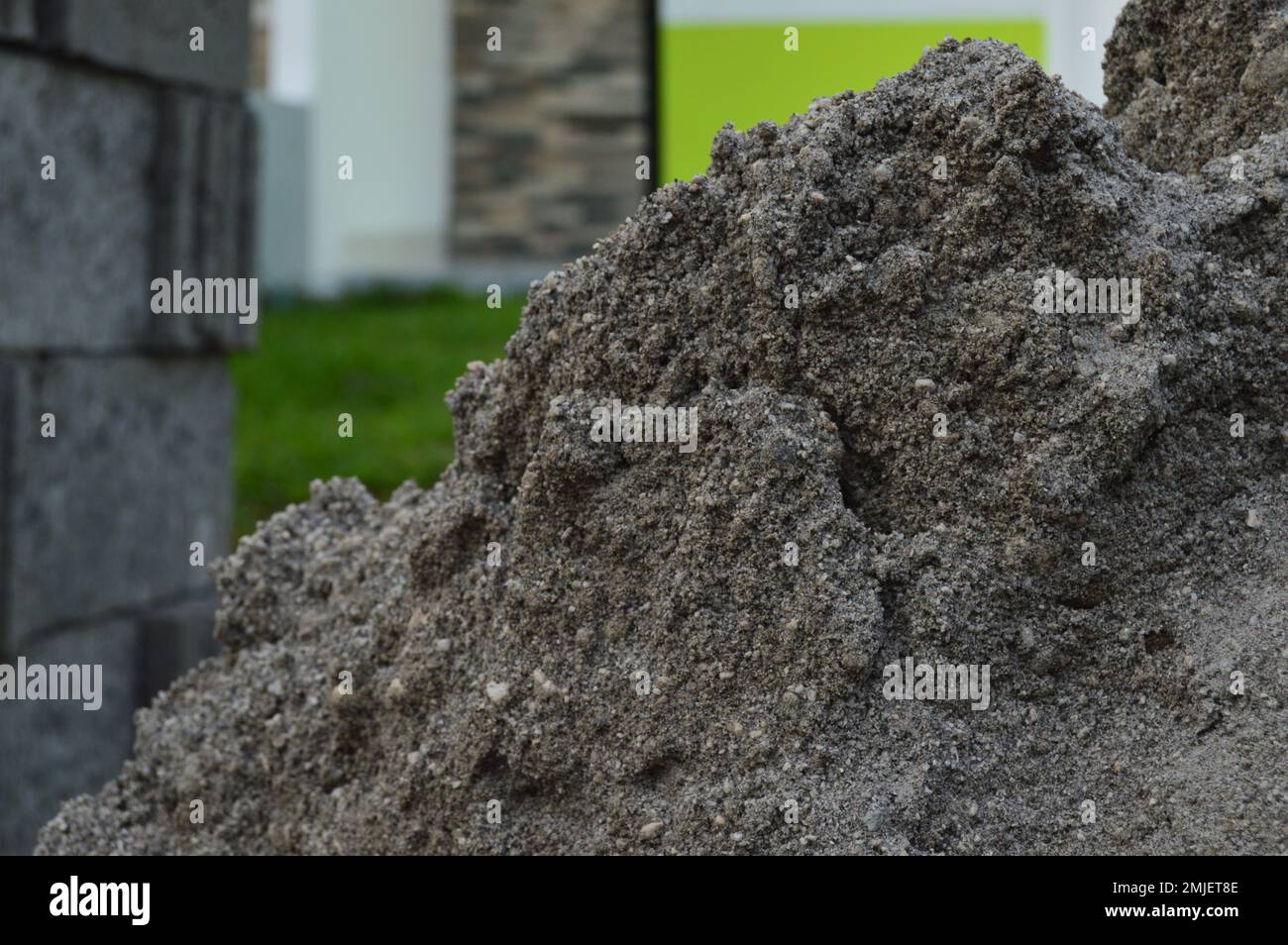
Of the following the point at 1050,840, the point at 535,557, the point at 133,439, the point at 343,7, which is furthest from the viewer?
the point at 343,7

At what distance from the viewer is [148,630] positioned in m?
4.77

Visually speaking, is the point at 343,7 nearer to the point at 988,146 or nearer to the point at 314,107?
the point at 314,107

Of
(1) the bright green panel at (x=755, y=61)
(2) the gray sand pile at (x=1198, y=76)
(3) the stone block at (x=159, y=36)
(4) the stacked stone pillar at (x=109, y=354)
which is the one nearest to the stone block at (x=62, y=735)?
(4) the stacked stone pillar at (x=109, y=354)

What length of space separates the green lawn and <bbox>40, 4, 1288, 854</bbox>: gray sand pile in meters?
4.87

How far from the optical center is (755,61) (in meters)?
6.03

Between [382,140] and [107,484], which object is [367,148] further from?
[107,484]

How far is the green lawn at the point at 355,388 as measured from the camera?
24.0 ft

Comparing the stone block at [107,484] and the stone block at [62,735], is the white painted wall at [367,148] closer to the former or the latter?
the stone block at [107,484]

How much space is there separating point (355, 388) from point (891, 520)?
701 cm

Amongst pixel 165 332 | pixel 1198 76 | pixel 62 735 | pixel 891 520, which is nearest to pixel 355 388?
pixel 165 332

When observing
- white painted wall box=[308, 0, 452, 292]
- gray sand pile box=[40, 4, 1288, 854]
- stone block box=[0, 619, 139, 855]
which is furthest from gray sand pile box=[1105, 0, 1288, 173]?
white painted wall box=[308, 0, 452, 292]

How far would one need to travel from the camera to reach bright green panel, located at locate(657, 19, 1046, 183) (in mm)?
5535

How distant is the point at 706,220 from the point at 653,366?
0.22m

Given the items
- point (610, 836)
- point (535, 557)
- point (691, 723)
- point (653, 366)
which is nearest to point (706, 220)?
point (653, 366)
